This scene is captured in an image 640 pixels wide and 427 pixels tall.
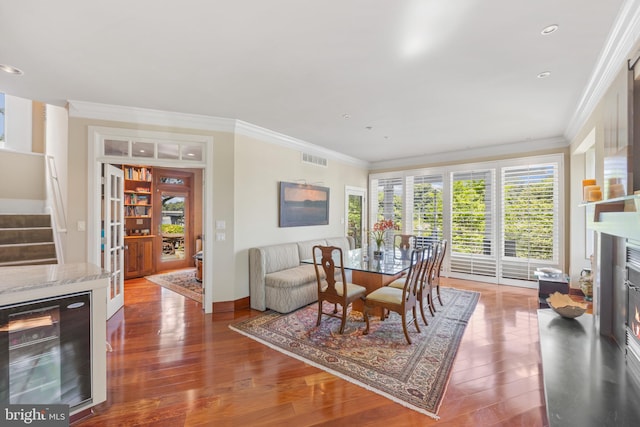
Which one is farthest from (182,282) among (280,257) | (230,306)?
(280,257)

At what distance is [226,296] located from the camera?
13.0 ft

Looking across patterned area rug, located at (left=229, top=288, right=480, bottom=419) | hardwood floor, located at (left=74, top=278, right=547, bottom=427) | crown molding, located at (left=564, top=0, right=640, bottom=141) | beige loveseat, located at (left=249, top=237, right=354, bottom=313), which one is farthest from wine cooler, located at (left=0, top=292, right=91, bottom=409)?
crown molding, located at (left=564, top=0, right=640, bottom=141)

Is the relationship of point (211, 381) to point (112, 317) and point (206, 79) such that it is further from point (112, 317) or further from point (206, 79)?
point (206, 79)

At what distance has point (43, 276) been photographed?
190cm

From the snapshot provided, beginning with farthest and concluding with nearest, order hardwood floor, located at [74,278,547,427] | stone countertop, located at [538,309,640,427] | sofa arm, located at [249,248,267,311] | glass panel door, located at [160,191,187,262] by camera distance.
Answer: glass panel door, located at [160,191,187,262] < sofa arm, located at [249,248,267,311] < hardwood floor, located at [74,278,547,427] < stone countertop, located at [538,309,640,427]

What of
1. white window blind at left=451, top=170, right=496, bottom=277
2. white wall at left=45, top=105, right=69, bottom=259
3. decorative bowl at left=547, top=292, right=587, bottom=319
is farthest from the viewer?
white window blind at left=451, top=170, right=496, bottom=277

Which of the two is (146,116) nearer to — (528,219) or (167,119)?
(167,119)

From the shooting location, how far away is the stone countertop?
59.8 inches

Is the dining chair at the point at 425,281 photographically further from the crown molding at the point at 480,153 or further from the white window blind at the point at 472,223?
the crown molding at the point at 480,153

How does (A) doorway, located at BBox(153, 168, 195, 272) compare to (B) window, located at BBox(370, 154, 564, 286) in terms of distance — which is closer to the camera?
(B) window, located at BBox(370, 154, 564, 286)

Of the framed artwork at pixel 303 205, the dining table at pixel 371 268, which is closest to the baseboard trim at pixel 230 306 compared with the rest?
the dining table at pixel 371 268

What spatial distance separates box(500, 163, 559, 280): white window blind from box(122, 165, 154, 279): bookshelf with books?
7.57m

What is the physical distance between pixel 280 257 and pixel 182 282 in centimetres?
256

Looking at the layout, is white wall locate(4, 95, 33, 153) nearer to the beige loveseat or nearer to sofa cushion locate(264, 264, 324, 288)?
the beige loveseat
